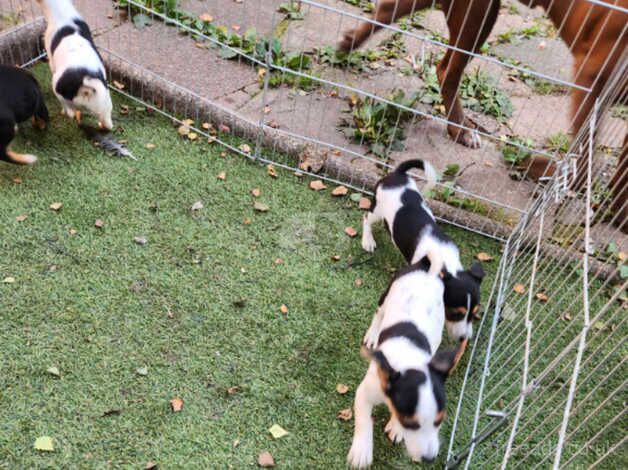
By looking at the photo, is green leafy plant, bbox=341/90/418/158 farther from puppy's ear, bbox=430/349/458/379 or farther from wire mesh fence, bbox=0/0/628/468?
puppy's ear, bbox=430/349/458/379

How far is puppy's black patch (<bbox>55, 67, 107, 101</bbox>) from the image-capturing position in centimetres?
393

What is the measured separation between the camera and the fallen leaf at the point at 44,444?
2670 mm

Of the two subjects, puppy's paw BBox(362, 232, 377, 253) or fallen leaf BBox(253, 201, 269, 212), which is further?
fallen leaf BBox(253, 201, 269, 212)

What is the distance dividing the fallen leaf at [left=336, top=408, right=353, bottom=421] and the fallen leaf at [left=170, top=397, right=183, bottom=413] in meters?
0.79

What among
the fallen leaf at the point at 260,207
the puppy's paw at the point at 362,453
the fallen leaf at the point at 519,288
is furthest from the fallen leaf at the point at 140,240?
the fallen leaf at the point at 519,288

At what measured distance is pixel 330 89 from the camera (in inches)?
204

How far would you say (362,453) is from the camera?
2.80 m

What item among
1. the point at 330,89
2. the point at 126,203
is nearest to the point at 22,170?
the point at 126,203

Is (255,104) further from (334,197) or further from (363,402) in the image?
(363,402)

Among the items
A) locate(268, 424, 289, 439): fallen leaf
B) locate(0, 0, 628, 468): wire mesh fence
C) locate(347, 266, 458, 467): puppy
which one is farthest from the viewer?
locate(0, 0, 628, 468): wire mesh fence

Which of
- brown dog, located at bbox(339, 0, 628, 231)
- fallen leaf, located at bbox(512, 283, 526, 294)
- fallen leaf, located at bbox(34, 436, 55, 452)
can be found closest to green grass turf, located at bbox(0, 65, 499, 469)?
fallen leaf, located at bbox(34, 436, 55, 452)

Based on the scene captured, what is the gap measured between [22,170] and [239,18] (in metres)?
2.76

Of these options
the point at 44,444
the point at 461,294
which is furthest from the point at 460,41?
the point at 44,444

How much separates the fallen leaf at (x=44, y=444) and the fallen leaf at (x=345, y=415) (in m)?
1.35
